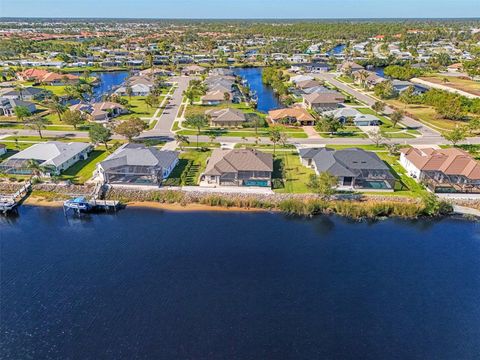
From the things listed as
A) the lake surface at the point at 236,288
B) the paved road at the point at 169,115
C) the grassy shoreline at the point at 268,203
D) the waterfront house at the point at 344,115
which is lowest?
the lake surface at the point at 236,288

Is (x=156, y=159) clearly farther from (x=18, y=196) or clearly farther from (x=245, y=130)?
(x=245, y=130)

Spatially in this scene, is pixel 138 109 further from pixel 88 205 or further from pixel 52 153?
pixel 88 205

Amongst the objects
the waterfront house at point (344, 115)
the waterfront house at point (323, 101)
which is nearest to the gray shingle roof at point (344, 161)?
the waterfront house at point (344, 115)

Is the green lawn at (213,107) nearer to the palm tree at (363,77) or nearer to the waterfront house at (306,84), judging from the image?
the waterfront house at (306,84)

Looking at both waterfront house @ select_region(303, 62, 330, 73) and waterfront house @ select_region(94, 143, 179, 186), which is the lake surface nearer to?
waterfront house @ select_region(94, 143, 179, 186)

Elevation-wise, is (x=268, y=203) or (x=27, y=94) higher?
(x=27, y=94)

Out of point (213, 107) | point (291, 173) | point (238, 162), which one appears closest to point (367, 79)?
point (213, 107)
